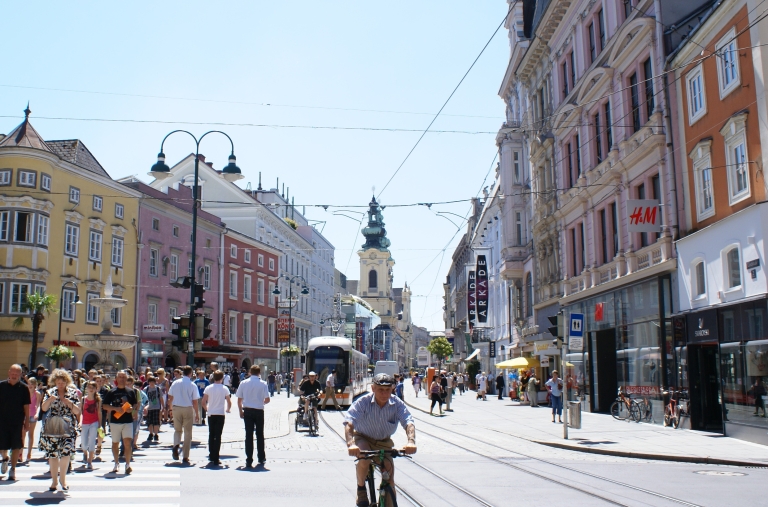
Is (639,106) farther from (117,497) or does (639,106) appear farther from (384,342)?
(384,342)

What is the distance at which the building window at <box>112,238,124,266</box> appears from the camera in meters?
46.3

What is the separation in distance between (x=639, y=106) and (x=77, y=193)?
100 ft

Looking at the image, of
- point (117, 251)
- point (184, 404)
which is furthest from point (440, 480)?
point (117, 251)

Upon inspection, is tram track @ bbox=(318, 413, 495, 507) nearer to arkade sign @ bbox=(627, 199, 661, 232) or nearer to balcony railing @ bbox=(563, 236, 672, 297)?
arkade sign @ bbox=(627, 199, 661, 232)

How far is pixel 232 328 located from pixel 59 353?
85.9ft

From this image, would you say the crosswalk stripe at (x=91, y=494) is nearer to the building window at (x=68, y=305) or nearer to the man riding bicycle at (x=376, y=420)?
the man riding bicycle at (x=376, y=420)

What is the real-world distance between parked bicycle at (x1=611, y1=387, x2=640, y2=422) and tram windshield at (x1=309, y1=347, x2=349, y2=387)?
13.6m

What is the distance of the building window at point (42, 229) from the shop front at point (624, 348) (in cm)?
2606

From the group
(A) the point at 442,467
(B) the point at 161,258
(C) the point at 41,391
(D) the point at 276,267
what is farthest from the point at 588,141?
(D) the point at 276,267

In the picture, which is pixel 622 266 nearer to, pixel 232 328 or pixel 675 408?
pixel 675 408

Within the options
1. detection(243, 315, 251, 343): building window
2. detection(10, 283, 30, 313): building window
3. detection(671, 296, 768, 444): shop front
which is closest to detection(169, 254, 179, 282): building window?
detection(243, 315, 251, 343): building window

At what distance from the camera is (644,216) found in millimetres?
23609

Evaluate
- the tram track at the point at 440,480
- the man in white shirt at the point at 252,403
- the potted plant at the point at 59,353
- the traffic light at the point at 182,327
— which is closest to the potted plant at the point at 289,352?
the potted plant at the point at 59,353

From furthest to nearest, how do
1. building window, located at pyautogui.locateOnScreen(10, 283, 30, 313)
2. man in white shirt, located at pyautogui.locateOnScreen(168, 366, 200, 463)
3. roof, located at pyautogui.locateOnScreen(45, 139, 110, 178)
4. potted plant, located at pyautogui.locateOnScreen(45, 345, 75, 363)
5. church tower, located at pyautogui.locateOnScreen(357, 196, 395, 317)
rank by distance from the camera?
church tower, located at pyautogui.locateOnScreen(357, 196, 395, 317) < roof, located at pyautogui.locateOnScreen(45, 139, 110, 178) < building window, located at pyautogui.locateOnScreen(10, 283, 30, 313) < potted plant, located at pyautogui.locateOnScreen(45, 345, 75, 363) < man in white shirt, located at pyautogui.locateOnScreen(168, 366, 200, 463)
